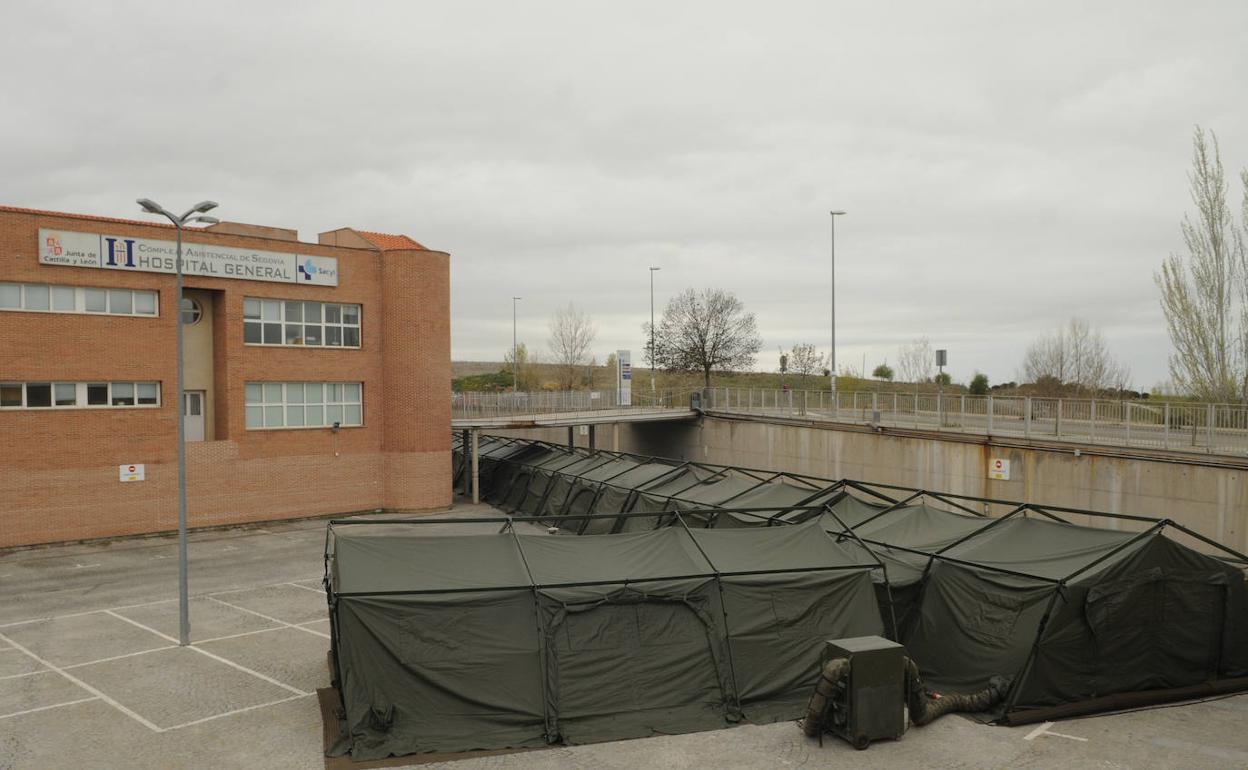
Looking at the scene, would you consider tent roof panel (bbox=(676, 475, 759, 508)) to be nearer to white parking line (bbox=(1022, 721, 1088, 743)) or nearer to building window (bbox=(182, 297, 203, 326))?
white parking line (bbox=(1022, 721, 1088, 743))

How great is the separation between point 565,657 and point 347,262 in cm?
2448

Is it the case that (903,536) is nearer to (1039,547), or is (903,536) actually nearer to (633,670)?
(1039,547)

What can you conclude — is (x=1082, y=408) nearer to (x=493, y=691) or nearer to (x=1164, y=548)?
(x=1164, y=548)

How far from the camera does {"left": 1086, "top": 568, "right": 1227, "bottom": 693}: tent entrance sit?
13.2 m

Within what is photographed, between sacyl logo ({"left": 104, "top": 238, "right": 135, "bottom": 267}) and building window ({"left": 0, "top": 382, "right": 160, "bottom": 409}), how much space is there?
3892 millimetres

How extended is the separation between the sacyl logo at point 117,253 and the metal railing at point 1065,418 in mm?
26736

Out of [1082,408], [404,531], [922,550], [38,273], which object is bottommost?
[404,531]

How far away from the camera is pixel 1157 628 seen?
1362 cm

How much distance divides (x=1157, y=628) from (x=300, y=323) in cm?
2839

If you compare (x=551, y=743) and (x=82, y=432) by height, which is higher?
(x=82, y=432)

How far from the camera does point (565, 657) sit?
12391mm

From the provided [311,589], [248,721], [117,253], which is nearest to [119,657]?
[248,721]

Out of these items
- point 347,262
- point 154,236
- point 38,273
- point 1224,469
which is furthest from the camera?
point 347,262

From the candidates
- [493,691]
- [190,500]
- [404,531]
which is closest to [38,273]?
[190,500]
